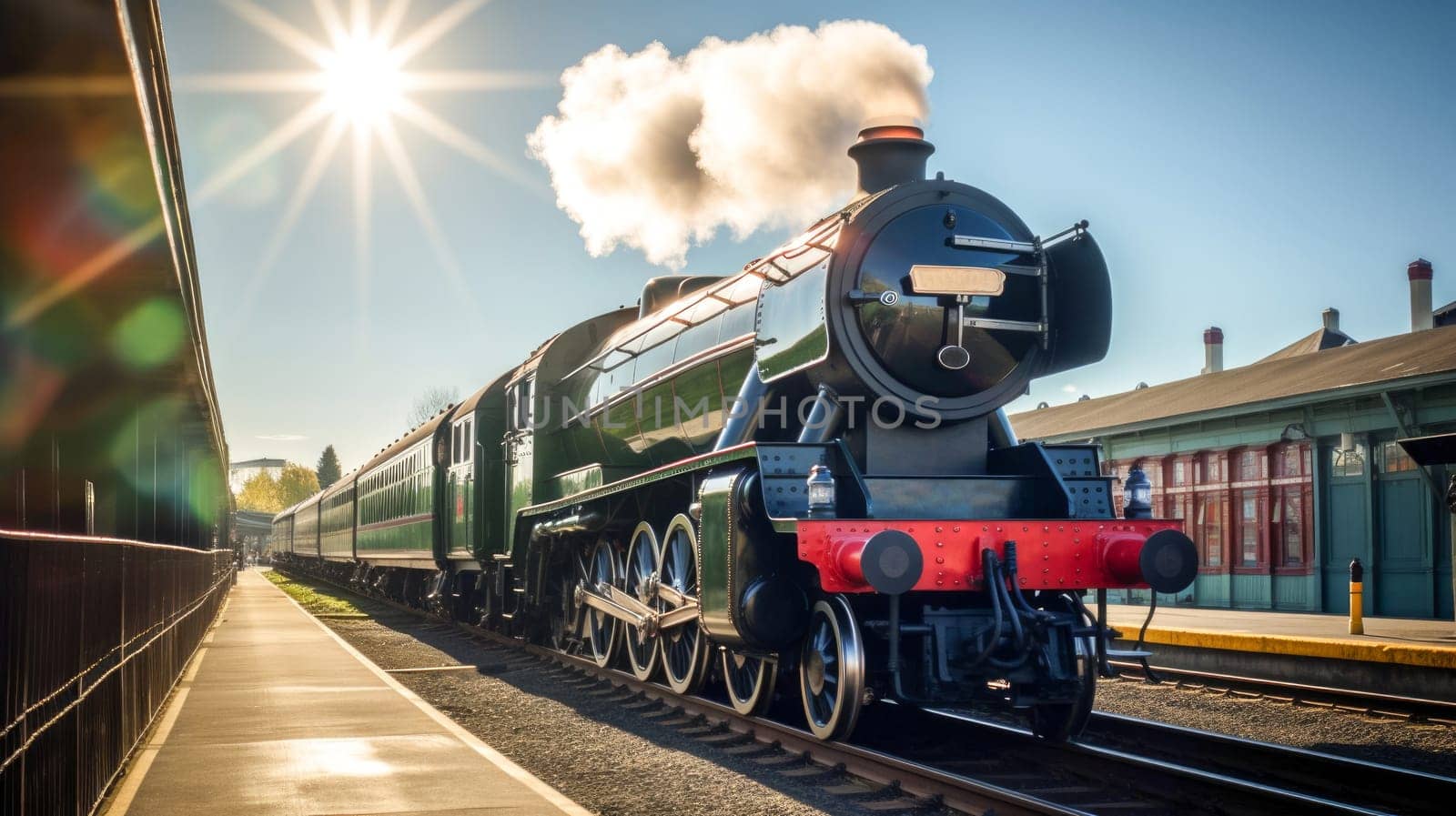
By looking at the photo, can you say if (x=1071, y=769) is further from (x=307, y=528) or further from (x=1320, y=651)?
(x=307, y=528)

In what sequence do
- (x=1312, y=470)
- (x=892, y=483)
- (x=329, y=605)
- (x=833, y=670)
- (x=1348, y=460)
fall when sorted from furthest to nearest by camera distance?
1. (x=329, y=605)
2. (x=1312, y=470)
3. (x=1348, y=460)
4. (x=892, y=483)
5. (x=833, y=670)

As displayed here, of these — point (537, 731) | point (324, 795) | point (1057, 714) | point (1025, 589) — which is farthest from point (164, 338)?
point (1057, 714)

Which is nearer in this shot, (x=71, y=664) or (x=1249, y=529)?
(x=71, y=664)

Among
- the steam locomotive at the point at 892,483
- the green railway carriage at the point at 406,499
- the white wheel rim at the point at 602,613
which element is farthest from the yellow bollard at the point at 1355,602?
the green railway carriage at the point at 406,499

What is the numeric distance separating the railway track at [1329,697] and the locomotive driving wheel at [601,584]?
159 inches

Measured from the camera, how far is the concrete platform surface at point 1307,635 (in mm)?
10078

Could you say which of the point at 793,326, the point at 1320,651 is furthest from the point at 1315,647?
the point at 793,326

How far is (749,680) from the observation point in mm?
7953

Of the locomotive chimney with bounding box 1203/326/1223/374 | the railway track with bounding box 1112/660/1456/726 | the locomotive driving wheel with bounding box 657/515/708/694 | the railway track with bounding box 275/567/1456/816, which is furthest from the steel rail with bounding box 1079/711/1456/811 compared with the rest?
the locomotive chimney with bounding box 1203/326/1223/374

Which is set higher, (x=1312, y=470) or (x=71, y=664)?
(x=1312, y=470)

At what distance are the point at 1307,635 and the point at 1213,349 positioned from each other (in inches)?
683

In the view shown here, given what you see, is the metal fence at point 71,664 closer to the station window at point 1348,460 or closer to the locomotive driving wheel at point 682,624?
the locomotive driving wheel at point 682,624

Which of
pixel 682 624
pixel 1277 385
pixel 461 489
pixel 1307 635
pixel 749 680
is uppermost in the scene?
pixel 1277 385

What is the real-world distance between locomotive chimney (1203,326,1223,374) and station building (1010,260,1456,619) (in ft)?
17.3
